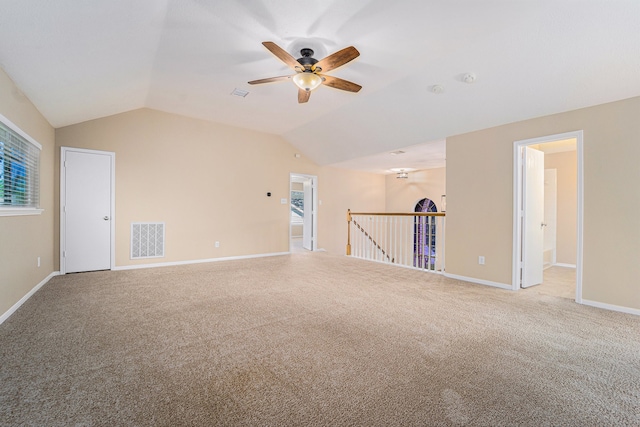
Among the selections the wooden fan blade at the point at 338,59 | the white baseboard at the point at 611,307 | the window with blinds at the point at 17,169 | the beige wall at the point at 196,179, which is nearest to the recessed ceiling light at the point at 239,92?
the beige wall at the point at 196,179

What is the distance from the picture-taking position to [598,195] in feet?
11.0

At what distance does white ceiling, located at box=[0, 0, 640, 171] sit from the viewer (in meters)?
2.43

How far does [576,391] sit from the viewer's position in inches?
68.9

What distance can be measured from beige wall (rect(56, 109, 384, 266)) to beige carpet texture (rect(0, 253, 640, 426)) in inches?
76.9

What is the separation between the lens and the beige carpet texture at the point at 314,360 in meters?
1.55

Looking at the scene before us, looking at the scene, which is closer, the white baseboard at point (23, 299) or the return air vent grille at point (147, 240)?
the white baseboard at point (23, 299)

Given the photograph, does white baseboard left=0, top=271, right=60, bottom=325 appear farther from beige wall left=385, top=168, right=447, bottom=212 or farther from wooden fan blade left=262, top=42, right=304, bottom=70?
beige wall left=385, top=168, right=447, bottom=212

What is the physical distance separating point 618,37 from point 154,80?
5190 millimetres

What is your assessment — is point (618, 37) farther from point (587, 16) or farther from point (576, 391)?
point (576, 391)

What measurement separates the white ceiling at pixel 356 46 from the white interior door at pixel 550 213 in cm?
280

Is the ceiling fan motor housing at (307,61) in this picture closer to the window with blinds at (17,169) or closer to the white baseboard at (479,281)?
the window with blinds at (17,169)

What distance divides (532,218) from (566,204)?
252 centimetres

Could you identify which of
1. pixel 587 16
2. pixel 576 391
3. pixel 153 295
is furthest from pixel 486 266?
A: pixel 153 295

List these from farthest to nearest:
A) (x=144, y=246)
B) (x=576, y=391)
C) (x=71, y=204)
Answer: (x=144, y=246)
(x=71, y=204)
(x=576, y=391)
